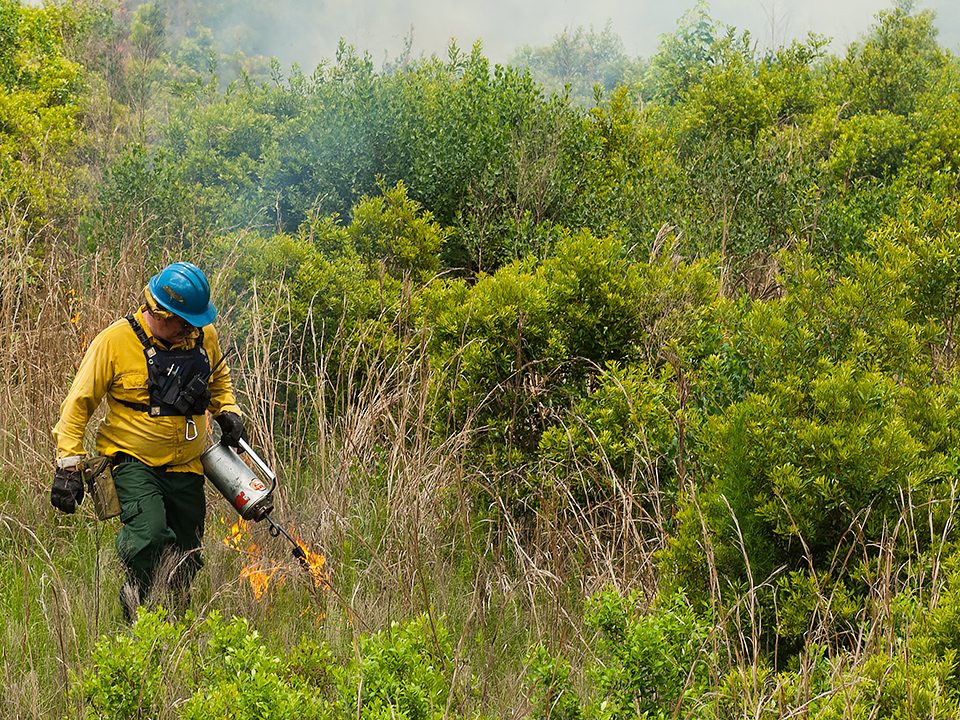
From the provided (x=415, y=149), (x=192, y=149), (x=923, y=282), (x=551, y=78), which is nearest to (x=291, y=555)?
(x=923, y=282)

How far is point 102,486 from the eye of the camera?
4.20m

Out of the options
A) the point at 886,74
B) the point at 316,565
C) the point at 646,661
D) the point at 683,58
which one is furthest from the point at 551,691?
the point at 683,58

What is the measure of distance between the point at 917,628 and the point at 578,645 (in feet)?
4.64

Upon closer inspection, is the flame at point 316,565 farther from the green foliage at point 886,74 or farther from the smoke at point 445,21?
the smoke at point 445,21

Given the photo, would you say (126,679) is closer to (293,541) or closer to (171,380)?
(293,541)

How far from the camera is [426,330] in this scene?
5406 mm

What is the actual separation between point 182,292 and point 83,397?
585mm

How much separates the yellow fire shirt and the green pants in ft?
0.21

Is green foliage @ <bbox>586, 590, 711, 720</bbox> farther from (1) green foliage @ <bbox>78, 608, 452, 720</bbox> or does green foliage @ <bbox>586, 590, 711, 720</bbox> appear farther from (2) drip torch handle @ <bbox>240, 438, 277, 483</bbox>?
(2) drip torch handle @ <bbox>240, 438, 277, 483</bbox>

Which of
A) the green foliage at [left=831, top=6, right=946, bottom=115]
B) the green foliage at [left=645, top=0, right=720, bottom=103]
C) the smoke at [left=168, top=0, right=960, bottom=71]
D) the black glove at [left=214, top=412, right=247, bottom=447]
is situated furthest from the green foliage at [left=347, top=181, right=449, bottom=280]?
the smoke at [left=168, top=0, right=960, bottom=71]

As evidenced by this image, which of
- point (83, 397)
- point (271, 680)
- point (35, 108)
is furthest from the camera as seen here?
point (35, 108)

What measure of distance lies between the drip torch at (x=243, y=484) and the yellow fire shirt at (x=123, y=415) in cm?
12

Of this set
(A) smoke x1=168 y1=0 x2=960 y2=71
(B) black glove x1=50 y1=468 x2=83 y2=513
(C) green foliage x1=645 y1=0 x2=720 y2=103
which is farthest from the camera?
(A) smoke x1=168 y1=0 x2=960 y2=71

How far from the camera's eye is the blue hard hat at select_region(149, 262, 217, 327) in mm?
4023
